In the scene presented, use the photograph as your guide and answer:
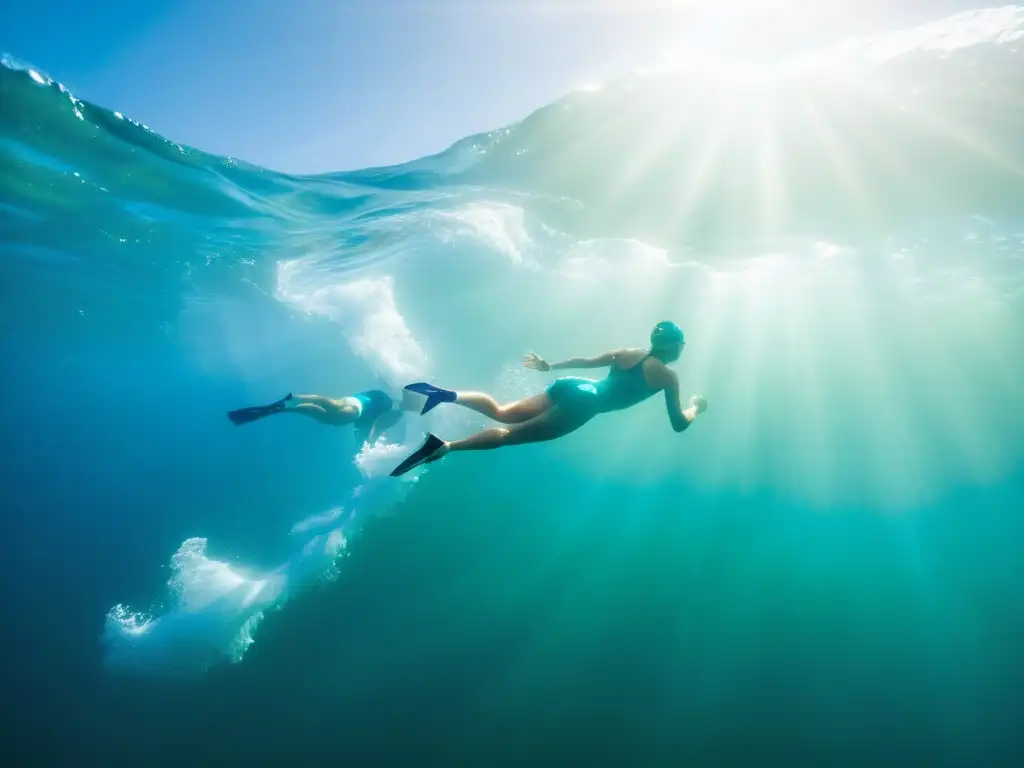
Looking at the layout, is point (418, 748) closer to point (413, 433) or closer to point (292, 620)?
point (292, 620)

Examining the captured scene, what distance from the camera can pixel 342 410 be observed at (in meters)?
8.60

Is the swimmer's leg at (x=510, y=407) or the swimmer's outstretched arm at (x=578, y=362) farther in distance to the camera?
the swimmer's outstretched arm at (x=578, y=362)

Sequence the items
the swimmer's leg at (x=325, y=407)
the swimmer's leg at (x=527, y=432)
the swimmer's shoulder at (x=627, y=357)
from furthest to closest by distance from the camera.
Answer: the swimmer's leg at (x=325, y=407), the swimmer's shoulder at (x=627, y=357), the swimmer's leg at (x=527, y=432)

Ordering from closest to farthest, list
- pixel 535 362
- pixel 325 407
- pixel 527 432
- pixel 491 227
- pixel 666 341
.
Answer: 1. pixel 527 432
2. pixel 666 341
3. pixel 535 362
4. pixel 325 407
5. pixel 491 227

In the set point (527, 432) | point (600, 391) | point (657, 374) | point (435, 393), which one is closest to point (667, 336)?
point (657, 374)

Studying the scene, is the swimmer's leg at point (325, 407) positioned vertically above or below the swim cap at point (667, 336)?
below

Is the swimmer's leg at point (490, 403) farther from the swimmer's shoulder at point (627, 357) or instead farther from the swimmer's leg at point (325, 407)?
the swimmer's leg at point (325, 407)

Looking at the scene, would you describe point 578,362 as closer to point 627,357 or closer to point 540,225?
point 627,357

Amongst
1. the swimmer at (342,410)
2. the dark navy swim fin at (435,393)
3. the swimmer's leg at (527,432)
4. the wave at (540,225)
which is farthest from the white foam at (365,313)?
the swimmer's leg at (527,432)

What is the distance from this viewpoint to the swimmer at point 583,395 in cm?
511

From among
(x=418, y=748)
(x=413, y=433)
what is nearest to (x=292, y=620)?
(x=418, y=748)

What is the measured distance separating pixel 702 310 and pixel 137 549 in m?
29.7

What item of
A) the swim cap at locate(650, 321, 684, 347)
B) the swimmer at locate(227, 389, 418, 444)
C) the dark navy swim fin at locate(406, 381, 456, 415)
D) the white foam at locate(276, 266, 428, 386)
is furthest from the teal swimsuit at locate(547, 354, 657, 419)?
the white foam at locate(276, 266, 428, 386)

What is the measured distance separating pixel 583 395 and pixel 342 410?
527 centimetres
